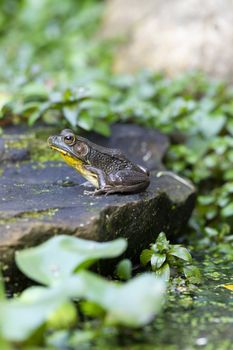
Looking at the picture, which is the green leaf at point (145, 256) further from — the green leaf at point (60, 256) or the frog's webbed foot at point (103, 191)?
the green leaf at point (60, 256)

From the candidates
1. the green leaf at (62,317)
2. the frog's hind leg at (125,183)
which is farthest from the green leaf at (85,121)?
the green leaf at (62,317)

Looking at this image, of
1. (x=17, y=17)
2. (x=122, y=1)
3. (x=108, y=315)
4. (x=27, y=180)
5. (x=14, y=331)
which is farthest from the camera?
(x=17, y=17)

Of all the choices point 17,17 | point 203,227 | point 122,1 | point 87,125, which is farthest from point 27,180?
point 17,17

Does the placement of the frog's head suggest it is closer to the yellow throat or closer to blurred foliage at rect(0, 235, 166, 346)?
the yellow throat

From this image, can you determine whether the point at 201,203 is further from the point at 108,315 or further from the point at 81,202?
the point at 108,315

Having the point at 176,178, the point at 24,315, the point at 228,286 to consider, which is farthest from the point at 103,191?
the point at 24,315

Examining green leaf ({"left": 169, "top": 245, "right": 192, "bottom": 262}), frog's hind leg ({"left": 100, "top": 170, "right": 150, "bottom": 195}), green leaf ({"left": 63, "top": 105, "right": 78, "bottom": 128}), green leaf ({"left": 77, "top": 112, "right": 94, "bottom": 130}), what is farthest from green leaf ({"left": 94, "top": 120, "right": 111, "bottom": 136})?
green leaf ({"left": 169, "top": 245, "right": 192, "bottom": 262})
